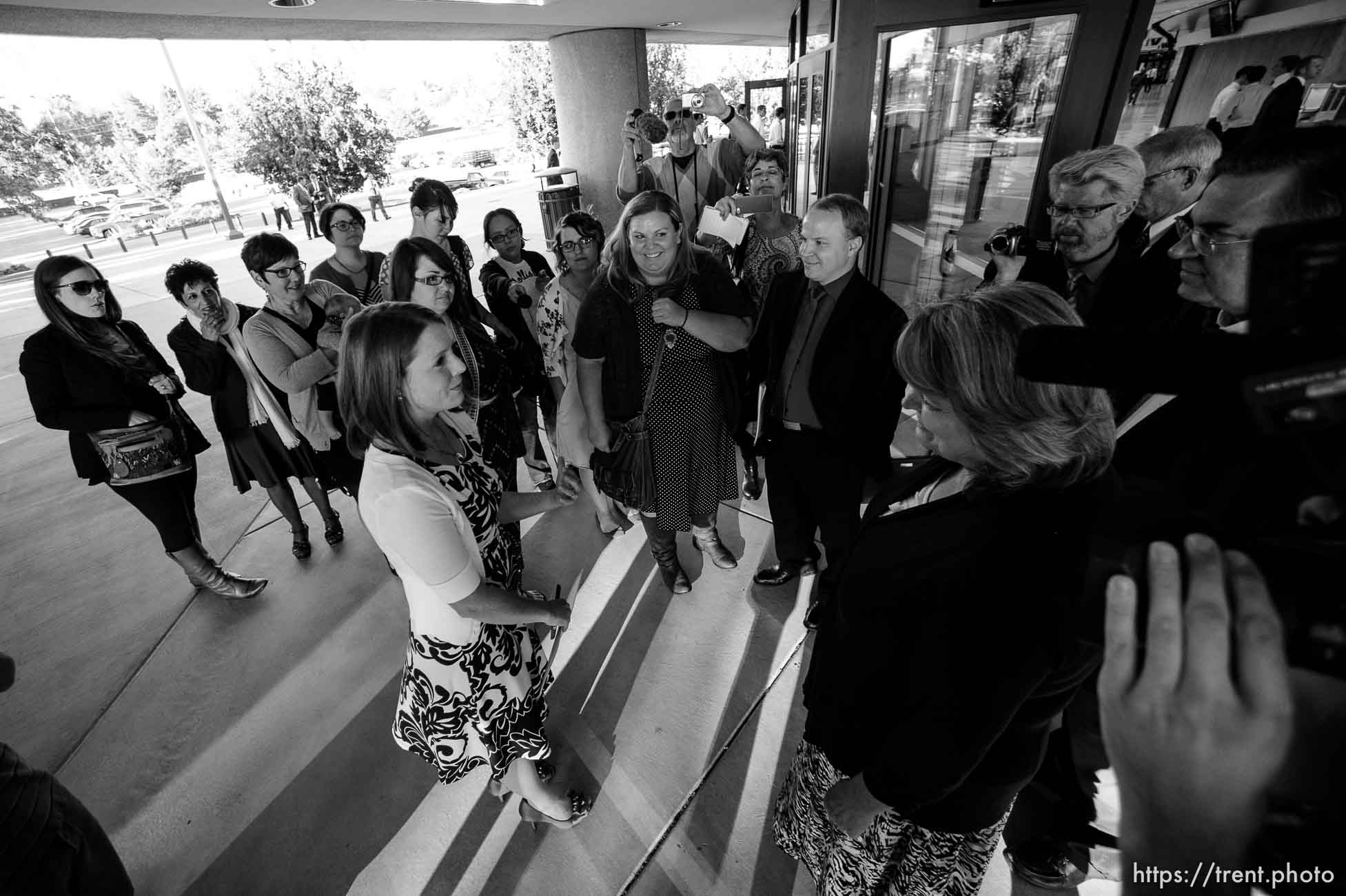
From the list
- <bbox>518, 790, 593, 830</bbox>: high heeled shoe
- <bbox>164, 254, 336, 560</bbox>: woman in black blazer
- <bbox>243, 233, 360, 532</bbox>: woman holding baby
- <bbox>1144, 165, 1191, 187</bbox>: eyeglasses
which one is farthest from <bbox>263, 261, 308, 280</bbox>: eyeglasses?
<bbox>1144, 165, 1191, 187</bbox>: eyeglasses

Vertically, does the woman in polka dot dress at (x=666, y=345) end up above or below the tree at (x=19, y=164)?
below

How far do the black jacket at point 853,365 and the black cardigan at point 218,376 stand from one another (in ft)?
8.24

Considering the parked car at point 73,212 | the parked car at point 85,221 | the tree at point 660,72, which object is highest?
the tree at point 660,72

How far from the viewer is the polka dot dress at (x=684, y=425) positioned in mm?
2279

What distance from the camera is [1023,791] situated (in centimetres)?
165

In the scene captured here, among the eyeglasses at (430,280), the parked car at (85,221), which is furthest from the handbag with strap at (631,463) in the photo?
the parked car at (85,221)

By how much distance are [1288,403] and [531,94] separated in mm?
21819

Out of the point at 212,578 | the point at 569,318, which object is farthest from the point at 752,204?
the point at 212,578

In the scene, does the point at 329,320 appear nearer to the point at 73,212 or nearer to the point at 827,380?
the point at 827,380

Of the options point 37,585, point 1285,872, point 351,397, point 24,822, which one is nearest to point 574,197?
point 37,585

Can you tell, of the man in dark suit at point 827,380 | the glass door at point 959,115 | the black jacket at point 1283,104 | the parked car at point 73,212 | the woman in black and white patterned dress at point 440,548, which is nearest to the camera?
the woman in black and white patterned dress at point 440,548

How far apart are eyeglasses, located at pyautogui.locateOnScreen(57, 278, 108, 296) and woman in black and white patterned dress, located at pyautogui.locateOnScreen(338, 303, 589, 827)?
201 cm

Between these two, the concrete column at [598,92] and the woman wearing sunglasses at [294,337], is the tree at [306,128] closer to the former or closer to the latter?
the concrete column at [598,92]

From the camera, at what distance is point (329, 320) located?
2668 millimetres
